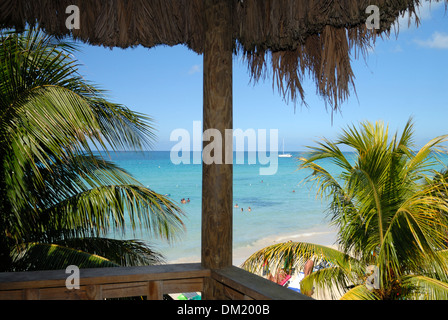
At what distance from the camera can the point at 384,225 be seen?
12.3 ft

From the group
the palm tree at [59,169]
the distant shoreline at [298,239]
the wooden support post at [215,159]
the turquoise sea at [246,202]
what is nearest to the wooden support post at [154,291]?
the wooden support post at [215,159]

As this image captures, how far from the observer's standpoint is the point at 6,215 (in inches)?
97.0

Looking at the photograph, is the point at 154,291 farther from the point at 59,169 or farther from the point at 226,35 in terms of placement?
the point at 59,169

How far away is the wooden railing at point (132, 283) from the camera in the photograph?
1522 mm

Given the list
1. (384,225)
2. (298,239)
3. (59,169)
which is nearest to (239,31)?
(59,169)

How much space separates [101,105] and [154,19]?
127 cm

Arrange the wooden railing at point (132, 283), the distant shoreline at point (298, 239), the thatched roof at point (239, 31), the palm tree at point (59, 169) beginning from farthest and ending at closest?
1. the distant shoreline at point (298, 239)
2. the palm tree at point (59, 169)
3. the thatched roof at point (239, 31)
4. the wooden railing at point (132, 283)

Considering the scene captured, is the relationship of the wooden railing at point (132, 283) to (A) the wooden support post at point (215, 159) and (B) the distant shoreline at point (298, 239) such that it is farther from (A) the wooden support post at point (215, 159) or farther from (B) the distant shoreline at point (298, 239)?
(B) the distant shoreline at point (298, 239)

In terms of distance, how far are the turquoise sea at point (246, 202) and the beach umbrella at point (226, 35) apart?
13062 millimetres

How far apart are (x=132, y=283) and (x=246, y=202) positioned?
22164 mm

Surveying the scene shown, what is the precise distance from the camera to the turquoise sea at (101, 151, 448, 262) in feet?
57.3

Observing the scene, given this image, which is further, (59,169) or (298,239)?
(298,239)
